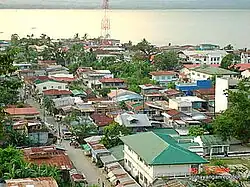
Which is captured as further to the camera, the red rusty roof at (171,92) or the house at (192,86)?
the house at (192,86)

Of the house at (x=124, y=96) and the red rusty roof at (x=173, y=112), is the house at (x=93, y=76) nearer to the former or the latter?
the house at (x=124, y=96)

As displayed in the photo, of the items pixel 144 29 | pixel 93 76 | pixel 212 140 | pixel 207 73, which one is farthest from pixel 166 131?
pixel 144 29

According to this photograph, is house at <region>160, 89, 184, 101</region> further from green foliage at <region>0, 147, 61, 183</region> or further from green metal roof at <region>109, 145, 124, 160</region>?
green foliage at <region>0, 147, 61, 183</region>

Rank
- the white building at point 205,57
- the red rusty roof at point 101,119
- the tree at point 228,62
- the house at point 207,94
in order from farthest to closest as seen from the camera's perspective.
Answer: the white building at point 205,57
the tree at point 228,62
the house at point 207,94
the red rusty roof at point 101,119

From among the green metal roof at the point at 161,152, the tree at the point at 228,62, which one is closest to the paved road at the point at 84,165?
the green metal roof at the point at 161,152

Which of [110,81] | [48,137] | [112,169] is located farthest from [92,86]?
[112,169]

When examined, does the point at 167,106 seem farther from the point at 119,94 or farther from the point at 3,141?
the point at 3,141
